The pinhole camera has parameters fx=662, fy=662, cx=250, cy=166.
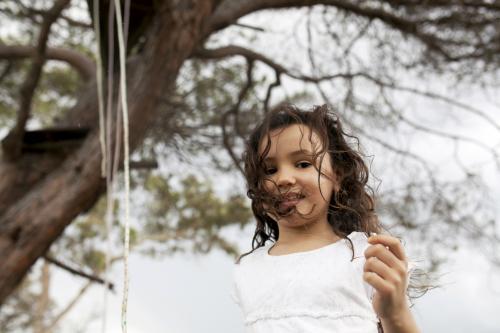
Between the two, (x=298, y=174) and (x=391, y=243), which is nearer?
(x=391, y=243)

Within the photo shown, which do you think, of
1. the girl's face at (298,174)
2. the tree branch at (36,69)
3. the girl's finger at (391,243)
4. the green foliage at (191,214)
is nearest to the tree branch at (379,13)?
the tree branch at (36,69)

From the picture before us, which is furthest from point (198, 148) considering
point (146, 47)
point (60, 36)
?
point (146, 47)

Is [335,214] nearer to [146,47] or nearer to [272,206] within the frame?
[272,206]

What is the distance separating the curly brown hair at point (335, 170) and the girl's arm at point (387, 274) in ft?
0.83

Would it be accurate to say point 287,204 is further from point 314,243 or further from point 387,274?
point 387,274

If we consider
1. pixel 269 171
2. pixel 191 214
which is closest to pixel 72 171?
pixel 269 171

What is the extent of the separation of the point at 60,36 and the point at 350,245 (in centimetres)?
446

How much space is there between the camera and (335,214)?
49.8 inches

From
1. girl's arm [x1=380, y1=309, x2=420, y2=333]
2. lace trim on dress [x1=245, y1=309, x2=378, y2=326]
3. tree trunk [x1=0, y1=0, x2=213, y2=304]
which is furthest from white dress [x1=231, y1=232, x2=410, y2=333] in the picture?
tree trunk [x1=0, y1=0, x2=213, y2=304]

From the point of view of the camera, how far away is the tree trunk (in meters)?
3.18

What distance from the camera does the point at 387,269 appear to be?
3.02ft

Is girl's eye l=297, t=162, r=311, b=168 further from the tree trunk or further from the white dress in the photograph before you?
the tree trunk

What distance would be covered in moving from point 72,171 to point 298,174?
2.33m

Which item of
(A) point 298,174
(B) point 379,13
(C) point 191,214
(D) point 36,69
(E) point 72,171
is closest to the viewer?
(A) point 298,174
